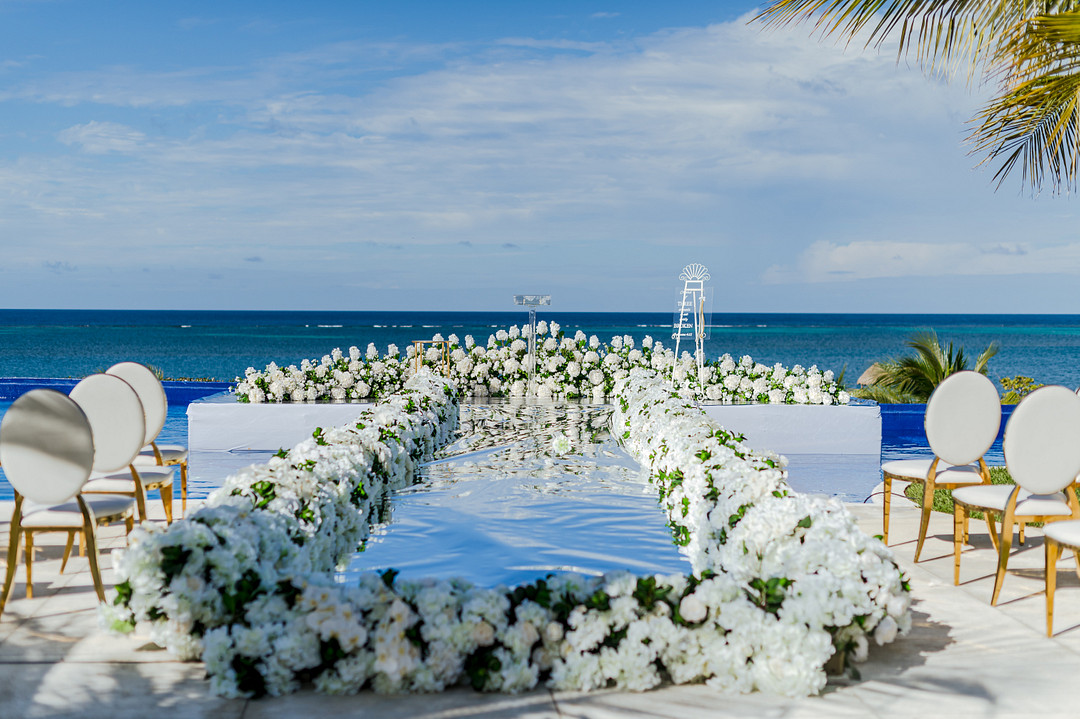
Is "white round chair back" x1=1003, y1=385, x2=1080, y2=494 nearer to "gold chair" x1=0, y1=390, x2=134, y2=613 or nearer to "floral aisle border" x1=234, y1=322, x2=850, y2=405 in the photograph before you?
"gold chair" x1=0, y1=390, x2=134, y2=613

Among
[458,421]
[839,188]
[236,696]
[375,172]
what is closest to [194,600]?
[236,696]

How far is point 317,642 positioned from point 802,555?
1.61 m

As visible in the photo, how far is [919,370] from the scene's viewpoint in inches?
476

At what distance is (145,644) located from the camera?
9.25 feet

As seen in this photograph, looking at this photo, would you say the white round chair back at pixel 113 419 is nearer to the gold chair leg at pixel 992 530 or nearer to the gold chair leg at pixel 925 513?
the gold chair leg at pixel 925 513

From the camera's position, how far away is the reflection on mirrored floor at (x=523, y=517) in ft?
12.0

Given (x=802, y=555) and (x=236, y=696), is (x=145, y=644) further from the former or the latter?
(x=802, y=555)

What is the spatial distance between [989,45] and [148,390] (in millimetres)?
6329

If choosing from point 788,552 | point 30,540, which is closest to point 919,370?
point 788,552

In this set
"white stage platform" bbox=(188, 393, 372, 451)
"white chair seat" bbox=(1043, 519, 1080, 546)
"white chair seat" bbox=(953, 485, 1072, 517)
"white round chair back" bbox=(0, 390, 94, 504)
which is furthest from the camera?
"white stage platform" bbox=(188, 393, 372, 451)

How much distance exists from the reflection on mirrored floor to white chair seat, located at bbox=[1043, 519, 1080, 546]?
148cm

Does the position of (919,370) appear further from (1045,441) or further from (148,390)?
(148,390)

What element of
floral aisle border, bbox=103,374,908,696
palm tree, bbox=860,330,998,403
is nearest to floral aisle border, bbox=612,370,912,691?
floral aisle border, bbox=103,374,908,696

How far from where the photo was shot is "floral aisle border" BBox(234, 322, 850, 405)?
28.6 ft
